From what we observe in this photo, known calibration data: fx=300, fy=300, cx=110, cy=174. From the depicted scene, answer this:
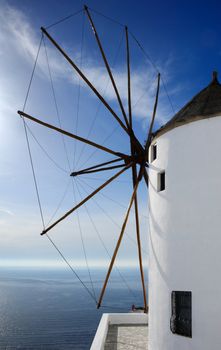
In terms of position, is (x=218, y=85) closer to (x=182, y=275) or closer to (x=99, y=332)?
(x=182, y=275)

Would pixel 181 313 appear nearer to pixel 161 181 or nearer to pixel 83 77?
pixel 161 181

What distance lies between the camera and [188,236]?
9.30 meters

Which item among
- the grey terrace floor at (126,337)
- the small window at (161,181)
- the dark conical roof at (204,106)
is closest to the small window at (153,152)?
the dark conical roof at (204,106)

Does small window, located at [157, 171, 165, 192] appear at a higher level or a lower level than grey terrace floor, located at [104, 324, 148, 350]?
higher

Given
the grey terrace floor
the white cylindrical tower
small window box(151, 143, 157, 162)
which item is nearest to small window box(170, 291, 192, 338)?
the white cylindrical tower

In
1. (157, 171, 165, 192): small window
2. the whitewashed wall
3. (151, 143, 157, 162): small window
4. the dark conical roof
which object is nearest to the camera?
the whitewashed wall

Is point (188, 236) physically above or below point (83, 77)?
below

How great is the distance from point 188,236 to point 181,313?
2.34 meters

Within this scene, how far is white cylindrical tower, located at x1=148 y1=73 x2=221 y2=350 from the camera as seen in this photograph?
8.55 metres

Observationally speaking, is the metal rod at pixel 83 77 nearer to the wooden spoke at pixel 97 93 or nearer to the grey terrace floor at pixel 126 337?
the wooden spoke at pixel 97 93

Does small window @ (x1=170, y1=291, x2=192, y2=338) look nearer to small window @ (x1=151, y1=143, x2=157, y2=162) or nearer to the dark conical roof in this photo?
small window @ (x1=151, y1=143, x2=157, y2=162)

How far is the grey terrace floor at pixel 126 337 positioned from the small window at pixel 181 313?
3.39 meters

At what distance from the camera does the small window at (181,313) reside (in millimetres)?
8883

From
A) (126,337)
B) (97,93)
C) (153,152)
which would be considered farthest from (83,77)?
(126,337)
